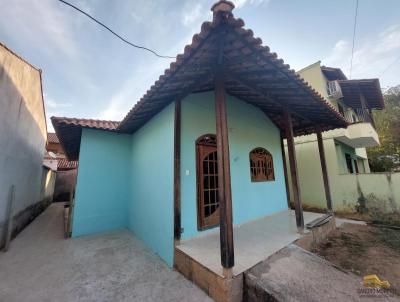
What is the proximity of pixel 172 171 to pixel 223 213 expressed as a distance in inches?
67.0

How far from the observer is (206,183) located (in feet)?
15.0

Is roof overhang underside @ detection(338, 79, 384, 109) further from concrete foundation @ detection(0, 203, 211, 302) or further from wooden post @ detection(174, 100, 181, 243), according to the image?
concrete foundation @ detection(0, 203, 211, 302)

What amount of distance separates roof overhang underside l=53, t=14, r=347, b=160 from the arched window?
1.84 meters

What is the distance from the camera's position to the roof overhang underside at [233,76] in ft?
7.40

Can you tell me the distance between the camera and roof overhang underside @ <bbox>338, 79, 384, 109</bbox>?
10136mm

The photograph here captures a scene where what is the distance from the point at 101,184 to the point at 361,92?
15.1 meters

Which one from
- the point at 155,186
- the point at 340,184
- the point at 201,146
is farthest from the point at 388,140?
the point at 155,186

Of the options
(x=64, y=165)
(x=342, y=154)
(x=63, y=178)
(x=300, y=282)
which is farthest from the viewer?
(x=64, y=165)

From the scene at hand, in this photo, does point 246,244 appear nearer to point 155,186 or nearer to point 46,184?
point 155,186

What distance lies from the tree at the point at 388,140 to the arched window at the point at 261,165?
527 inches

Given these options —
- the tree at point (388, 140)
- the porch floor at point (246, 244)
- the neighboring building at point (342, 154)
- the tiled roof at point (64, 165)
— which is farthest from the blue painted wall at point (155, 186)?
the tree at point (388, 140)

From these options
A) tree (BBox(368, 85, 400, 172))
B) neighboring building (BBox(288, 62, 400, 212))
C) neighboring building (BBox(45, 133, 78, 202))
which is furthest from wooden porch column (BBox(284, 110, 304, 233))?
neighboring building (BBox(45, 133, 78, 202))

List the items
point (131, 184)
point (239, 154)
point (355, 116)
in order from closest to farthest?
point (239, 154)
point (131, 184)
point (355, 116)

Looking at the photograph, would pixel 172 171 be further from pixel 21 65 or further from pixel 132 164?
pixel 21 65
